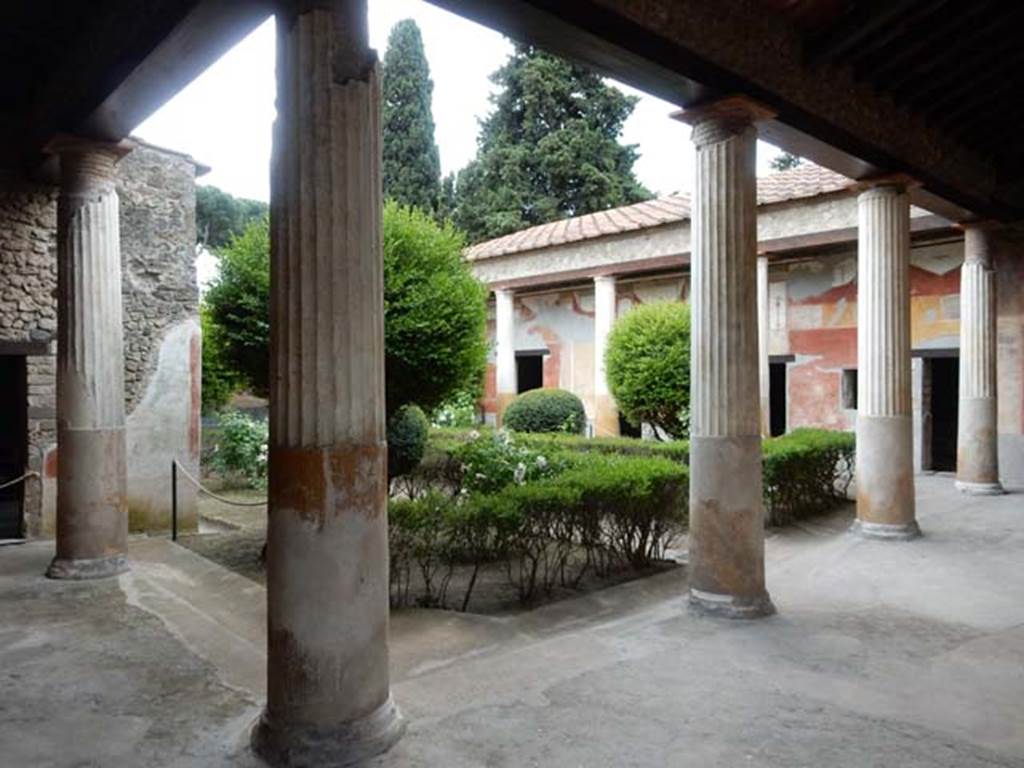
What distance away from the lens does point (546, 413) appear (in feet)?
44.4

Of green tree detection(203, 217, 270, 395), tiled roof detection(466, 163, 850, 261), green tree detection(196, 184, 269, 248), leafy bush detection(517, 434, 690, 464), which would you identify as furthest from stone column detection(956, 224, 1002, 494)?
green tree detection(196, 184, 269, 248)

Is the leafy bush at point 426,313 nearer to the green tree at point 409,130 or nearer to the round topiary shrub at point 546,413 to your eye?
the round topiary shrub at point 546,413

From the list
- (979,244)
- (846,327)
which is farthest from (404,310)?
(846,327)

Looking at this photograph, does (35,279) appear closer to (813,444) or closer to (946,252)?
(813,444)

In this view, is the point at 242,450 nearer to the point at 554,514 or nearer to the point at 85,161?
the point at 85,161

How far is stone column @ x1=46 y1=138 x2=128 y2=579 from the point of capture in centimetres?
582

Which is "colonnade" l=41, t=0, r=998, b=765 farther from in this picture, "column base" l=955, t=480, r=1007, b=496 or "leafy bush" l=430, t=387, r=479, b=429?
"leafy bush" l=430, t=387, r=479, b=429

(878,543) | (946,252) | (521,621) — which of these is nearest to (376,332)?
(521,621)

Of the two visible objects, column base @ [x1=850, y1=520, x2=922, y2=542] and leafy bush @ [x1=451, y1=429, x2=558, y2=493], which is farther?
leafy bush @ [x1=451, y1=429, x2=558, y2=493]

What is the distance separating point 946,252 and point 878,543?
21.3 ft

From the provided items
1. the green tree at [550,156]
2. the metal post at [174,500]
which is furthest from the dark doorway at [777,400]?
the metal post at [174,500]

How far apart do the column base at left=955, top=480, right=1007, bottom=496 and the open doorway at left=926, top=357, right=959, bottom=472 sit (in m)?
4.57

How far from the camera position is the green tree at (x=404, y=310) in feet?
22.0

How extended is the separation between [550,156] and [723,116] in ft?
64.4
